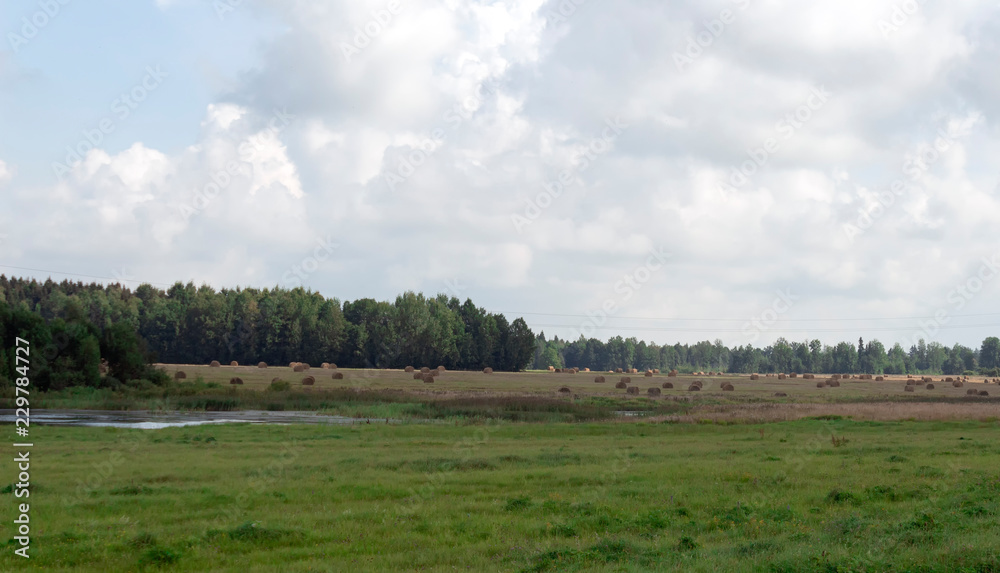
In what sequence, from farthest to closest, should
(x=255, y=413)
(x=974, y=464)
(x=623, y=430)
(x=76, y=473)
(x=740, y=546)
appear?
(x=255, y=413)
(x=623, y=430)
(x=974, y=464)
(x=76, y=473)
(x=740, y=546)

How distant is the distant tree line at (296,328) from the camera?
147 metres

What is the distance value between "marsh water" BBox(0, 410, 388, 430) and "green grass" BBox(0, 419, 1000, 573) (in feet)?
26.6

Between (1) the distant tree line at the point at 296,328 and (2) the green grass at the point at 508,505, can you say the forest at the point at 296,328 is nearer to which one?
(1) the distant tree line at the point at 296,328

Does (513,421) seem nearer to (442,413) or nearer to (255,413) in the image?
(442,413)

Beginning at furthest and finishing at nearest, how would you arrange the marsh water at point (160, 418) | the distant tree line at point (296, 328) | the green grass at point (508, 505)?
the distant tree line at point (296, 328) < the marsh water at point (160, 418) < the green grass at point (508, 505)

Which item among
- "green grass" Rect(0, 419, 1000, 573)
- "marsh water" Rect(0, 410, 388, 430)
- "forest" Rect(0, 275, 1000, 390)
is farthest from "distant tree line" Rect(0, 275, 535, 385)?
"green grass" Rect(0, 419, 1000, 573)

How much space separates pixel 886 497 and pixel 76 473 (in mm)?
21604

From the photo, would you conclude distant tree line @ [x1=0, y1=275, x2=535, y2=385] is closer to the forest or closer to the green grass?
the forest

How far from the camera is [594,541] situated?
13445 mm

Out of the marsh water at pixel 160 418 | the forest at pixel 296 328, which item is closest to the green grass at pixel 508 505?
the marsh water at pixel 160 418

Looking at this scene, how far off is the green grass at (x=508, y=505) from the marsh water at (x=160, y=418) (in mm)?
8094

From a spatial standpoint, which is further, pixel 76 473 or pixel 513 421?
pixel 513 421

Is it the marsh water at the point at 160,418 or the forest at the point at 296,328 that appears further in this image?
the forest at the point at 296,328

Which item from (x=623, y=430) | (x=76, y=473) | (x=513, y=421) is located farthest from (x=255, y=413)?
(x=76, y=473)
